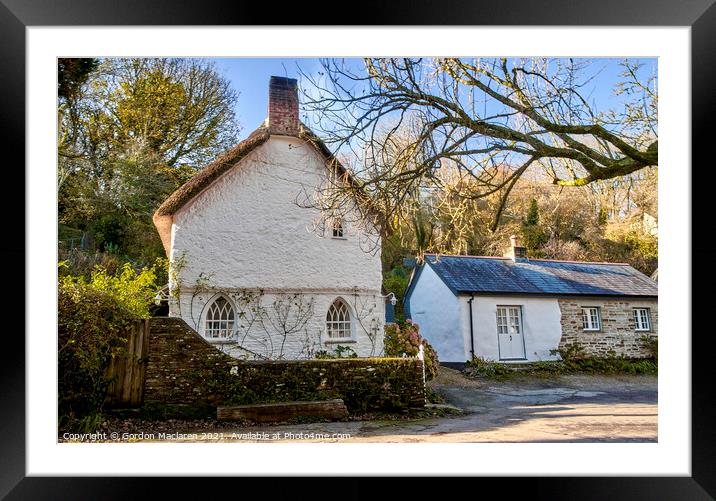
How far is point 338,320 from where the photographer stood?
940cm

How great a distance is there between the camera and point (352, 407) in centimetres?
676

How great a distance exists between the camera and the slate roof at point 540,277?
37.9 feet

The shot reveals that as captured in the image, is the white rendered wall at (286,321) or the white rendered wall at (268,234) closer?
the white rendered wall at (286,321)

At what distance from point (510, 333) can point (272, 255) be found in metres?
5.43

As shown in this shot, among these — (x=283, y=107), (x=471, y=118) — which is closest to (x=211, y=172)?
(x=283, y=107)

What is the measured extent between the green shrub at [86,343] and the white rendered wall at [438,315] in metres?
6.90

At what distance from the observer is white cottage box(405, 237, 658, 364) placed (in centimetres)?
1116

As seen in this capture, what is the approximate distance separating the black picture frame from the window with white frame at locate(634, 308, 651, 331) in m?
8.67

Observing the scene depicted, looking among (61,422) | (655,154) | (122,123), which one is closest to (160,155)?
(122,123)

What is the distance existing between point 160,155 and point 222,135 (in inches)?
48.3

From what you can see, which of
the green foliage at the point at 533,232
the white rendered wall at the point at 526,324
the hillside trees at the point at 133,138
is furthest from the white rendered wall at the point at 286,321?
the green foliage at the point at 533,232

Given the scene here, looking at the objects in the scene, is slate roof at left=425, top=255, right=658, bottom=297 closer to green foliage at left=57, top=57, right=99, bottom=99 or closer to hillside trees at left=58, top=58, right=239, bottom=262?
hillside trees at left=58, top=58, right=239, bottom=262

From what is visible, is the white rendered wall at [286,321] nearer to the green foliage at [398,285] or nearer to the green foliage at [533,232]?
the green foliage at [398,285]

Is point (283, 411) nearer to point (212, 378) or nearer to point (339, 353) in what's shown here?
point (212, 378)
